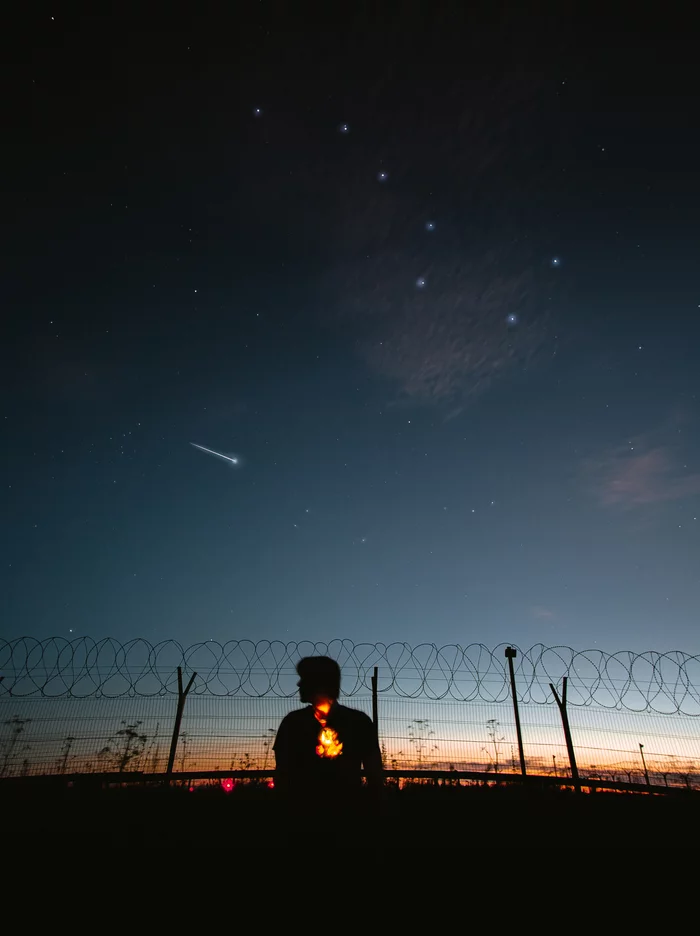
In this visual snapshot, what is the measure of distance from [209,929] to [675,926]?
118 inches

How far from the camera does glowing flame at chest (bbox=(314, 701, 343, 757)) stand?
270 cm

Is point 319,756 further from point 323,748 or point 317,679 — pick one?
point 317,679

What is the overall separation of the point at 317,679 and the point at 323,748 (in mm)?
386

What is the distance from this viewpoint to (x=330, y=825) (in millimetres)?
2447

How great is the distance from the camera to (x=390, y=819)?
3.26m

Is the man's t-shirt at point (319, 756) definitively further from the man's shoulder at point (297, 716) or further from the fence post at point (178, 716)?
the fence post at point (178, 716)

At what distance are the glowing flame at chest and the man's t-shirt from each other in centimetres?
1

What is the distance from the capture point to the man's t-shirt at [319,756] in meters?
2.60

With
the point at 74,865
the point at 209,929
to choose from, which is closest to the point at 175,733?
the point at 74,865

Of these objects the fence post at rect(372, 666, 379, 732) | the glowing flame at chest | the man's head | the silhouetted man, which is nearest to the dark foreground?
the silhouetted man

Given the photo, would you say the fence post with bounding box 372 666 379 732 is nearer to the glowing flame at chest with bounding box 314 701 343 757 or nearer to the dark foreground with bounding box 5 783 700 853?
the dark foreground with bounding box 5 783 700 853

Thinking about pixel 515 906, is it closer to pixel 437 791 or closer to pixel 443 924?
pixel 443 924

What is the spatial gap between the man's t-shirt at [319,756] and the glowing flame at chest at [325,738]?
0.04 ft

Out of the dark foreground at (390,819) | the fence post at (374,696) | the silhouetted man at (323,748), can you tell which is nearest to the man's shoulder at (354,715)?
the silhouetted man at (323,748)
